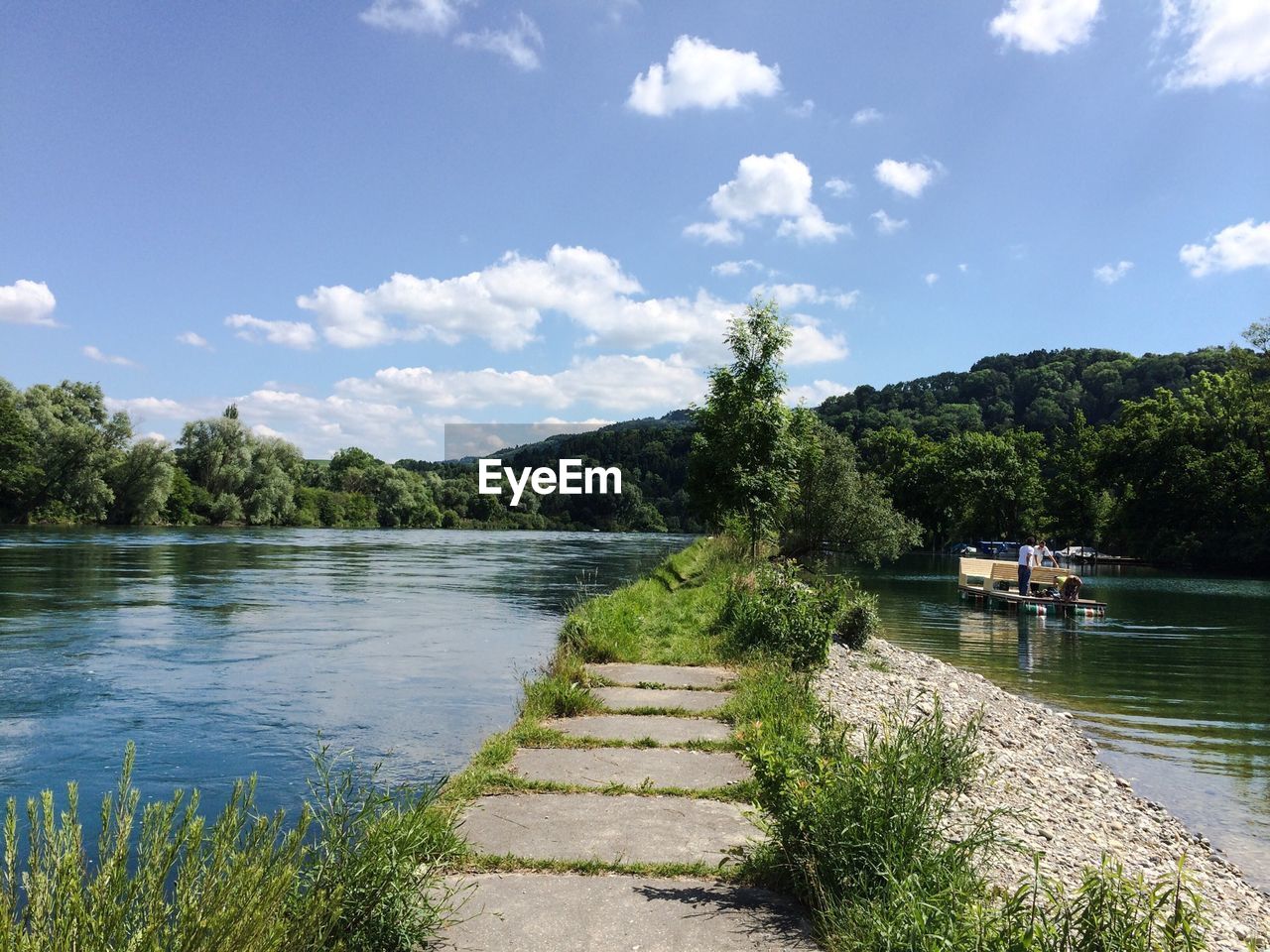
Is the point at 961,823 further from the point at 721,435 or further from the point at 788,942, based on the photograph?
the point at 721,435

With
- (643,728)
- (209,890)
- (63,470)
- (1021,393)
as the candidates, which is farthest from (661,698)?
(1021,393)

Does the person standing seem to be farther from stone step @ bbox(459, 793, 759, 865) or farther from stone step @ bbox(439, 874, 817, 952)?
stone step @ bbox(439, 874, 817, 952)

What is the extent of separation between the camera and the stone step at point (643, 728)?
856 centimetres

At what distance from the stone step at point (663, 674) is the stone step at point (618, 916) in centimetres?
618

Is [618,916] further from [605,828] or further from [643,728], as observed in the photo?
[643,728]

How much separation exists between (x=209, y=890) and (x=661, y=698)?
7.64m

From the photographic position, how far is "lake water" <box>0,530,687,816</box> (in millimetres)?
10672

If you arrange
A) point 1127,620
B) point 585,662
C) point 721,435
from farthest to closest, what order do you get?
1. point 1127,620
2. point 721,435
3. point 585,662

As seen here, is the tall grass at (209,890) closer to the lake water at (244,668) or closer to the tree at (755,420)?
the lake water at (244,668)

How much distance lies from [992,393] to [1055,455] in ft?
208

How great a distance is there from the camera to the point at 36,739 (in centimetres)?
1156

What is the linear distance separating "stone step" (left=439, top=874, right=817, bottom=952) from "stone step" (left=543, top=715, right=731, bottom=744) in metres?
3.33

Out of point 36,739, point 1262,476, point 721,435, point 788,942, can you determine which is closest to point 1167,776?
point 788,942

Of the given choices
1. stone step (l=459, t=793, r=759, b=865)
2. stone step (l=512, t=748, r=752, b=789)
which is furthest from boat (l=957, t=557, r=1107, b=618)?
stone step (l=459, t=793, r=759, b=865)
